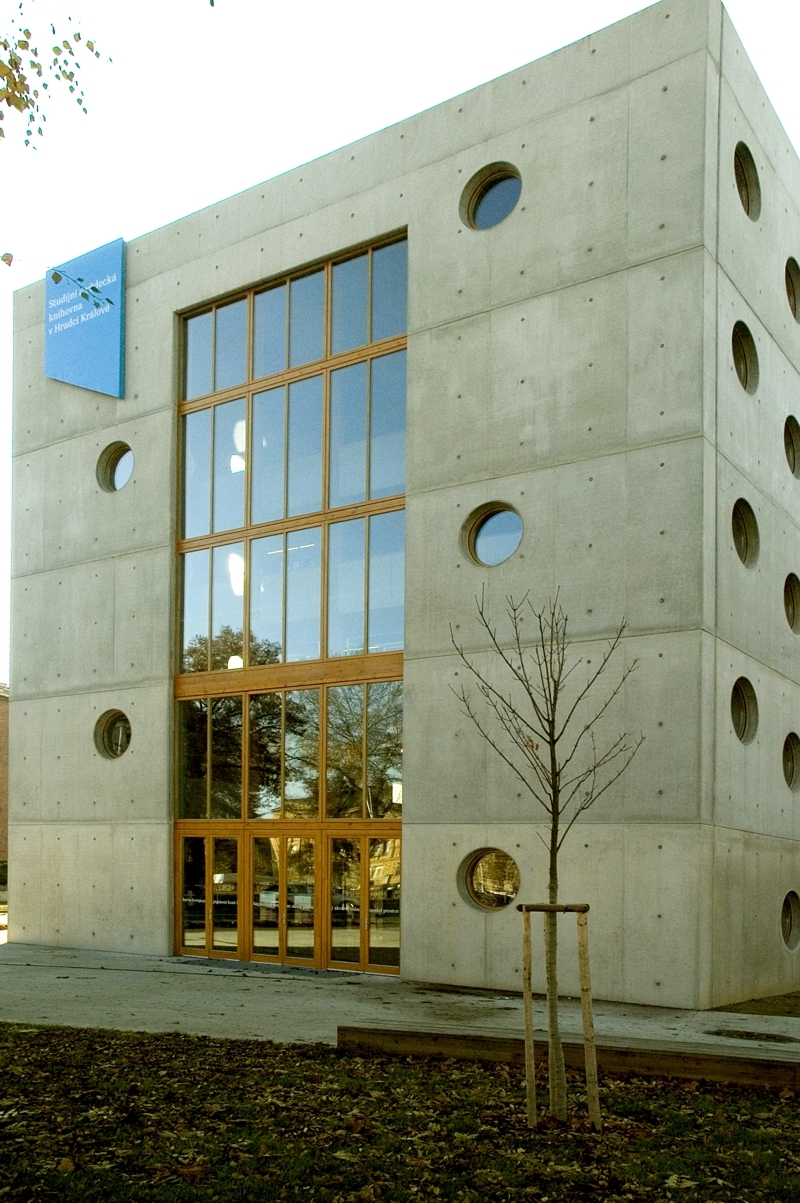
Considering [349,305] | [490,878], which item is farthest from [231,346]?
[490,878]

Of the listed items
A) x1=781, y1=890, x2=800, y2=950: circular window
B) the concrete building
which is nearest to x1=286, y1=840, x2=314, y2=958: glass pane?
the concrete building

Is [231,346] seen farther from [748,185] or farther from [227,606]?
[748,185]

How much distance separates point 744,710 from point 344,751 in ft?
19.5

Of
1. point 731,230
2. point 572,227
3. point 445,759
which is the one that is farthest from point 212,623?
point 731,230

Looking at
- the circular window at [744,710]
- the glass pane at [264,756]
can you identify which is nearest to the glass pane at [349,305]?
the glass pane at [264,756]

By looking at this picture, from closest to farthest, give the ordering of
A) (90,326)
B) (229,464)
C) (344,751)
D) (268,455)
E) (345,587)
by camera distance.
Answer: (344,751), (345,587), (268,455), (229,464), (90,326)

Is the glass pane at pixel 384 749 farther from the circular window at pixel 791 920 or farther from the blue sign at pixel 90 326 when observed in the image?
the blue sign at pixel 90 326

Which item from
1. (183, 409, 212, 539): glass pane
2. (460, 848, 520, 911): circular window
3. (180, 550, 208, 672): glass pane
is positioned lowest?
(460, 848, 520, 911): circular window

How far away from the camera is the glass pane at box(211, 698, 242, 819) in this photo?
2034 cm

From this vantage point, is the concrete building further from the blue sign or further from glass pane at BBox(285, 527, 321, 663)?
the blue sign

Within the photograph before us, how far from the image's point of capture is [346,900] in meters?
18.7

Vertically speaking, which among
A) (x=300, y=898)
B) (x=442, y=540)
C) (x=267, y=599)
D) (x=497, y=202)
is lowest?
(x=300, y=898)

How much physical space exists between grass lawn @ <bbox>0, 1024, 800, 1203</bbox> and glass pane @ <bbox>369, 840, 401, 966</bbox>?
747cm

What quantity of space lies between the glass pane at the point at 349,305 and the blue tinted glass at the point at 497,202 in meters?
2.18
